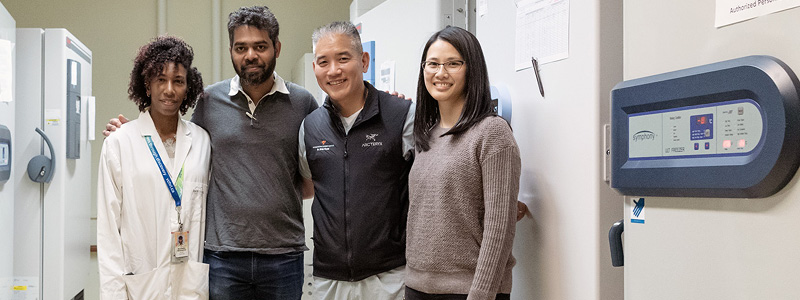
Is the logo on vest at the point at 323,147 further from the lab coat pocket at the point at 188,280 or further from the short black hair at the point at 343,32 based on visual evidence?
the lab coat pocket at the point at 188,280

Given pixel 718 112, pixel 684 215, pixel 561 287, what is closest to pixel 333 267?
pixel 561 287

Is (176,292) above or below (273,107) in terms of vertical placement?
below

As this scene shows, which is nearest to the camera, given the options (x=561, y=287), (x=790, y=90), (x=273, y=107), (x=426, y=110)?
(x=790, y=90)

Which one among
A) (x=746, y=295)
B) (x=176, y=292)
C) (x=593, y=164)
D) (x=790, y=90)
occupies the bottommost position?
(x=176, y=292)

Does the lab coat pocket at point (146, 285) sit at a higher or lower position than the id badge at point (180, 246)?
lower

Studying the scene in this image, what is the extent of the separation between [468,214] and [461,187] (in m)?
0.07

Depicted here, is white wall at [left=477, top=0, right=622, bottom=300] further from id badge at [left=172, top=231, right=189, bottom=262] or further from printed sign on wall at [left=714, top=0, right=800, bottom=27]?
id badge at [left=172, top=231, right=189, bottom=262]

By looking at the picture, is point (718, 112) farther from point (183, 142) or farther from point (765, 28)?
point (183, 142)

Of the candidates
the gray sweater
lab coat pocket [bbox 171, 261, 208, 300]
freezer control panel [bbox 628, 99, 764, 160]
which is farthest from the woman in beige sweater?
lab coat pocket [bbox 171, 261, 208, 300]

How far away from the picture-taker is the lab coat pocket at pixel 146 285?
1944 millimetres

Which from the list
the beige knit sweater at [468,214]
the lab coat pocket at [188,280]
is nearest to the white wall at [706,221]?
the beige knit sweater at [468,214]

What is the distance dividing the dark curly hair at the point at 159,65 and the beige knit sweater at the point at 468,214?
37.9 inches

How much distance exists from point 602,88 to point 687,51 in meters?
0.40

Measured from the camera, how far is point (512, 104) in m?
1.76
